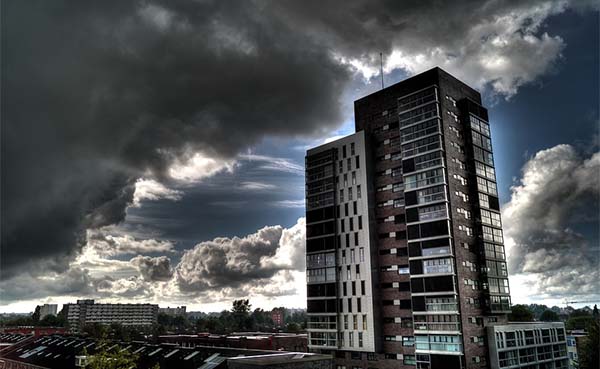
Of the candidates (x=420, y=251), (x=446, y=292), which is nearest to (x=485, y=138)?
(x=420, y=251)

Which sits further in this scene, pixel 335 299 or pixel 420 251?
pixel 335 299

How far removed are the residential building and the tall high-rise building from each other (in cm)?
156

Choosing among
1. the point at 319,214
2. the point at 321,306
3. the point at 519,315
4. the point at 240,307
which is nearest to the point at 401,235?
the point at 319,214

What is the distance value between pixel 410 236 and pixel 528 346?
22.3 meters

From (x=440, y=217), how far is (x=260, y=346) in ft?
157

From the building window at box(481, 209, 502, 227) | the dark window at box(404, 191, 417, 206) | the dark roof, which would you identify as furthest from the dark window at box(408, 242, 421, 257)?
the dark roof

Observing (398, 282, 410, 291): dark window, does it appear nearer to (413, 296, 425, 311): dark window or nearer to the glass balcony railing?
(413, 296, 425, 311): dark window

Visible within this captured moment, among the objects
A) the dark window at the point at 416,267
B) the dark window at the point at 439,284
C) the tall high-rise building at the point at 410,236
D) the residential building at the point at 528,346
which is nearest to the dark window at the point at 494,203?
the tall high-rise building at the point at 410,236

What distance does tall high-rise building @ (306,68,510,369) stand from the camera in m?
56.1

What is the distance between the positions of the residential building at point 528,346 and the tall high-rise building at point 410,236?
1.56 meters

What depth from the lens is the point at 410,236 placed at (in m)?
60.2

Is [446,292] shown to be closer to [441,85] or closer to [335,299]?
[335,299]

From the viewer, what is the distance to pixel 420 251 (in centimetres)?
5856

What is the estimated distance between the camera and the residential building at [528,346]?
55906 mm
